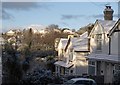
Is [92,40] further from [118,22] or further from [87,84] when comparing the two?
[87,84]

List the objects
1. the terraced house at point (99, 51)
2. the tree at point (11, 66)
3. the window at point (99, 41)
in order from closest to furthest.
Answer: the tree at point (11, 66)
the terraced house at point (99, 51)
the window at point (99, 41)

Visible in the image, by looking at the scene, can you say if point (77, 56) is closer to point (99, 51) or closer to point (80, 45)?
point (80, 45)

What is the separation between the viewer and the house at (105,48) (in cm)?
1917

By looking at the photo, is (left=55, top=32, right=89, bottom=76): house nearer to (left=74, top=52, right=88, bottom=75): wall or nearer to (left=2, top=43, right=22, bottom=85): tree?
(left=74, top=52, right=88, bottom=75): wall

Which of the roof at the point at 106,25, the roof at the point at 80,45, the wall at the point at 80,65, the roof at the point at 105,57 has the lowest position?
the wall at the point at 80,65

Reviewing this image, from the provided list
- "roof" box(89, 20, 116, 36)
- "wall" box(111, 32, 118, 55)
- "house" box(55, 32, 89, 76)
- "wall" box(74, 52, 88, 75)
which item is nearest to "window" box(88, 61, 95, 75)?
"house" box(55, 32, 89, 76)

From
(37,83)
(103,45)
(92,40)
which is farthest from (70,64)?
(37,83)

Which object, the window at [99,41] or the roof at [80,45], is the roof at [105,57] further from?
the roof at [80,45]

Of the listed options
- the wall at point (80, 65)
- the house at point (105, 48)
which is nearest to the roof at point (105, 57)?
the house at point (105, 48)

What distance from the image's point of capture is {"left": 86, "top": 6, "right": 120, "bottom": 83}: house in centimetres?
1917

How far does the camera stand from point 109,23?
2211cm

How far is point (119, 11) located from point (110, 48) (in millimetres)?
5558

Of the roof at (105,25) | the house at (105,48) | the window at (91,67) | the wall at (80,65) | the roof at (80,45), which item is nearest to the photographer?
the house at (105,48)

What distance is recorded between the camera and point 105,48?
2102 centimetres
